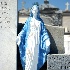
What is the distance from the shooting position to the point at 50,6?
30.9 metres

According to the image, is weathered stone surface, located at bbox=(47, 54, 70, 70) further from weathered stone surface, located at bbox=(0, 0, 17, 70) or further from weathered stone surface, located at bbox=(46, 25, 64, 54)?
weathered stone surface, located at bbox=(0, 0, 17, 70)

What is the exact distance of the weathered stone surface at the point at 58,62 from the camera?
21.9ft

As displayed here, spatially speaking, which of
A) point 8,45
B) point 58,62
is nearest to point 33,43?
point 8,45

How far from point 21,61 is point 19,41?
466mm

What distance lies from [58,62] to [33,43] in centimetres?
70

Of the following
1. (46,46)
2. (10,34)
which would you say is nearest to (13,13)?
(10,34)

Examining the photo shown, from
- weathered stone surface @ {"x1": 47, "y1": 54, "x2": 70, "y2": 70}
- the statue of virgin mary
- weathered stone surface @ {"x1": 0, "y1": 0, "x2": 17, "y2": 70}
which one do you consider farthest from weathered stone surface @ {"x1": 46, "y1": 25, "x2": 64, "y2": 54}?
weathered stone surface @ {"x1": 0, "y1": 0, "x2": 17, "y2": 70}

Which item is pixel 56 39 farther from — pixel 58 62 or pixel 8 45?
pixel 8 45

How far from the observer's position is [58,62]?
6715mm

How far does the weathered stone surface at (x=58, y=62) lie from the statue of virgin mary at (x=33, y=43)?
0.70 feet

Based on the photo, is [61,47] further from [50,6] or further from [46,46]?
[50,6]

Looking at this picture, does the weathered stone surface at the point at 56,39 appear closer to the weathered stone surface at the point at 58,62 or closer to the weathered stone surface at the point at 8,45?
the weathered stone surface at the point at 58,62

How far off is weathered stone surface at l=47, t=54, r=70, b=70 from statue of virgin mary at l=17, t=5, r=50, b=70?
0.21 meters

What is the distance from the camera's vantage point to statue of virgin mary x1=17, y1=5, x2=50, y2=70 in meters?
6.75
